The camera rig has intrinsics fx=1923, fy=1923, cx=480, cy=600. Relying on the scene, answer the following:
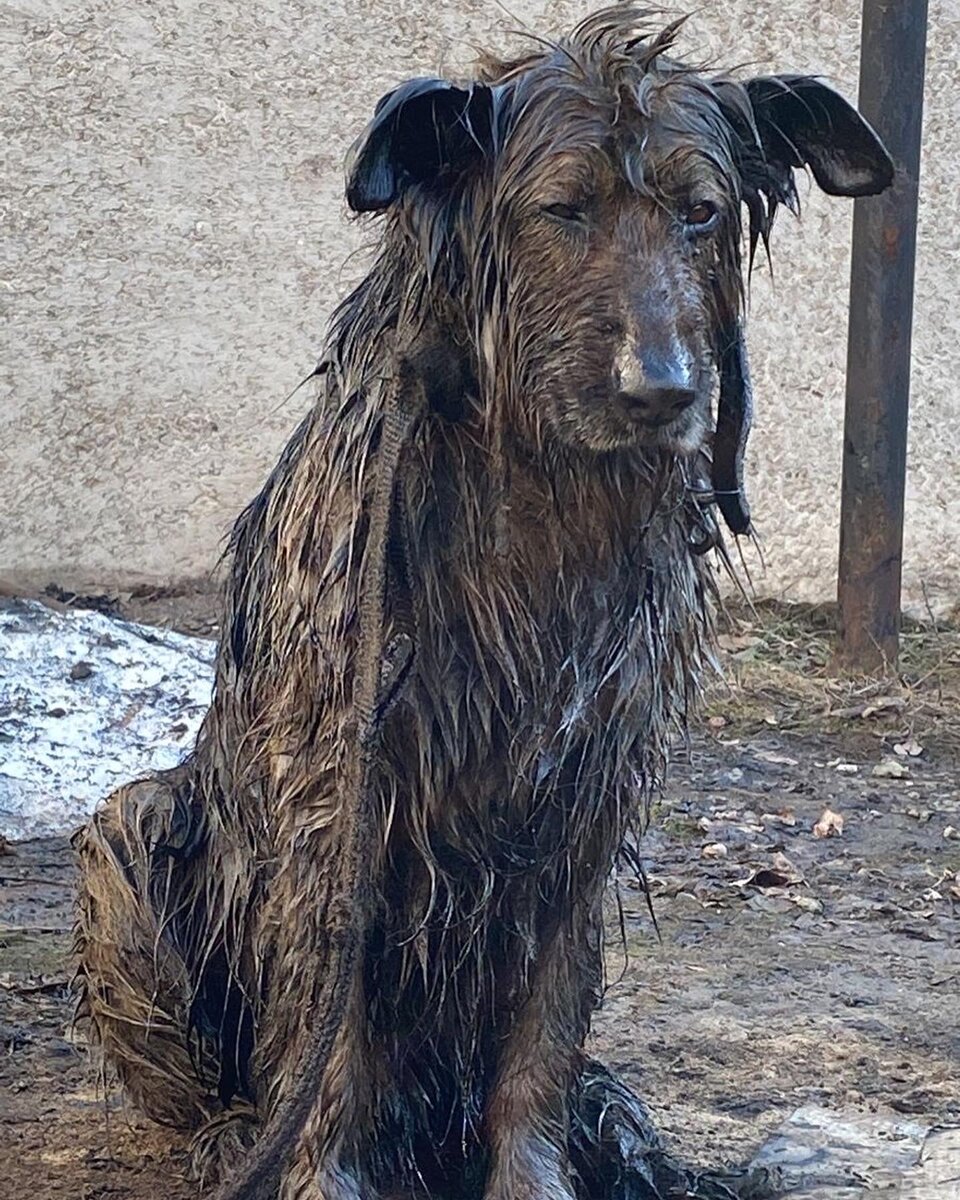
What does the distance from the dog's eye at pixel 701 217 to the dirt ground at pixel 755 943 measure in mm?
993

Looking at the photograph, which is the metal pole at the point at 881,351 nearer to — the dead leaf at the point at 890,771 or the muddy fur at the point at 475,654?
the dead leaf at the point at 890,771

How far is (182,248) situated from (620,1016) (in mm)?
3893

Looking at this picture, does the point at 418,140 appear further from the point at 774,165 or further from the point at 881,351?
the point at 881,351

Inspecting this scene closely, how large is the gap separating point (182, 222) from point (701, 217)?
15.5 ft

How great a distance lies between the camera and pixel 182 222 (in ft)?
23.4

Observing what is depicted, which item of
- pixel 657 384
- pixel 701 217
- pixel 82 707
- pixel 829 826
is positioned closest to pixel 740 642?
pixel 829 826

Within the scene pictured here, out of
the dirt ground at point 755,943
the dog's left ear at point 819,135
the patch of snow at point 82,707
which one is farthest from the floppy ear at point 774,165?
the patch of snow at point 82,707

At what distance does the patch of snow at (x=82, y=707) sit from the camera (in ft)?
18.5

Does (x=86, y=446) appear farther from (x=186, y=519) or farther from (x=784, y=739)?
(x=784, y=739)

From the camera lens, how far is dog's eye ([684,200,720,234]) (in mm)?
2684

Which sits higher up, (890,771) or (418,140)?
(418,140)

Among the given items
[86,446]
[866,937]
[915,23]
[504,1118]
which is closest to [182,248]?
[86,446]

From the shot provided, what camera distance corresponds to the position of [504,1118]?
10.2 feet

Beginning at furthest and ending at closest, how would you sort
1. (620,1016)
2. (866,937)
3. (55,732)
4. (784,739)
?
(784,739)
(55,732)
(866,937)
(620,1016)
